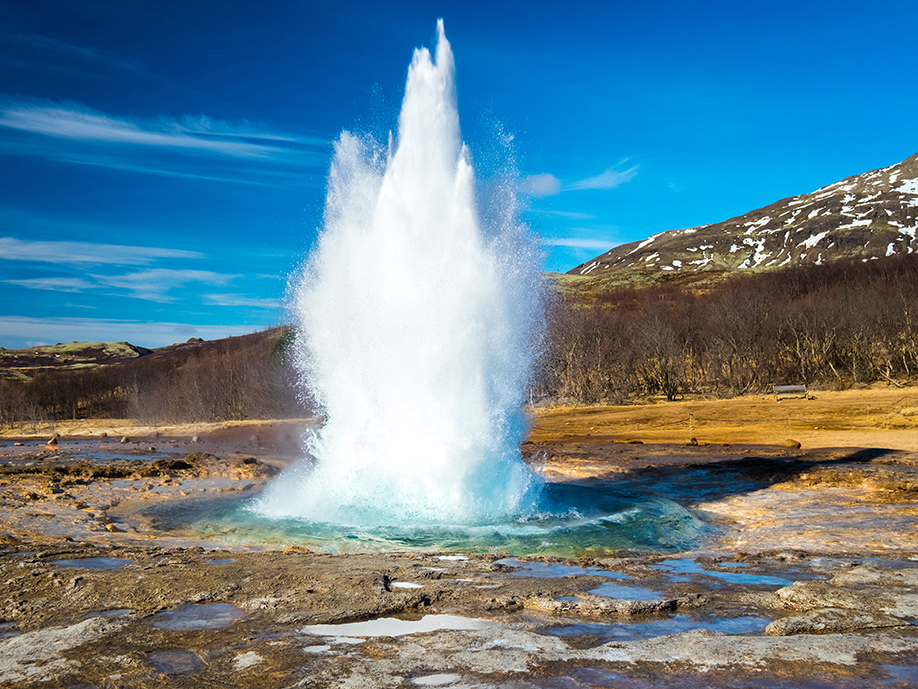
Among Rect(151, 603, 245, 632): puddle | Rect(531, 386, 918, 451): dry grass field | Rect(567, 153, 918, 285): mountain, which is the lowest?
Rect(531, 386, 918, 451): dry grass field

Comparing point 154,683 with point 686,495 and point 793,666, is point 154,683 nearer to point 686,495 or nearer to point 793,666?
point 793,666

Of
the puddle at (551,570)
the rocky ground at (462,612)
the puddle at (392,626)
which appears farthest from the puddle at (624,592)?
the puddle at (392,626)

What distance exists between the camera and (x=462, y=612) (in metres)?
6.46

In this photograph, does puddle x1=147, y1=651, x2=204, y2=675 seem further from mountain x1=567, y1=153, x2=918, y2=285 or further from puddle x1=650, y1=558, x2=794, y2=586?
mountain x1=567, y1=153, x2=918, y2=285

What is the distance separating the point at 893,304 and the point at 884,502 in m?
48.5

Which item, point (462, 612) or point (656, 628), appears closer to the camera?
point (656, 628)

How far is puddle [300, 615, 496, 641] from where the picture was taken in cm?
584

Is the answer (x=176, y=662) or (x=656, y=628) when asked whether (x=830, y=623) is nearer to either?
(x=656, y=628)

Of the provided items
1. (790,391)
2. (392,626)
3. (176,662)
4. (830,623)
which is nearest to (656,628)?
(830,623)

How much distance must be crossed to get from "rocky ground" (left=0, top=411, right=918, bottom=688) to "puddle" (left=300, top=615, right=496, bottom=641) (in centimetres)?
3

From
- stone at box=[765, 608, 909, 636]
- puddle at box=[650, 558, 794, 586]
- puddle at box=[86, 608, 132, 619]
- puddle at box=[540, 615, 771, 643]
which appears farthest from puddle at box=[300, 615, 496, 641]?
puddle at box=[650, 558, 794, 586]

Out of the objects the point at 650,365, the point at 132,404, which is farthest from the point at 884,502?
the point at 132,404

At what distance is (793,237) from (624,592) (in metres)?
157

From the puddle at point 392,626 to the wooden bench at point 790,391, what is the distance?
41.3m
